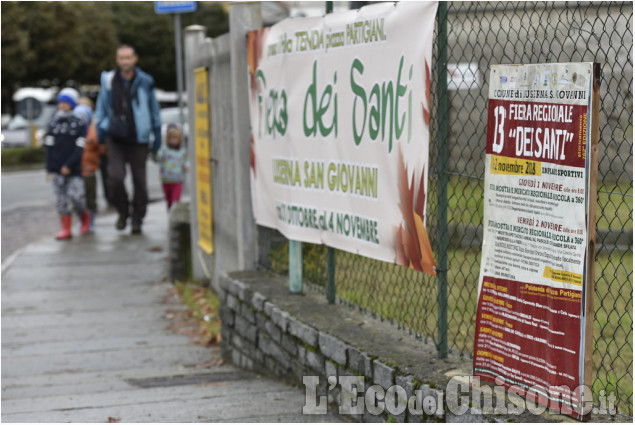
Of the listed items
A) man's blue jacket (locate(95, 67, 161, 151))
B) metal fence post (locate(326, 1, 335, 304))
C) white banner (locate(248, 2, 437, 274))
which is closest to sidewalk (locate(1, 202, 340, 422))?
metal fence post (locate(326, 1, 335, 304))

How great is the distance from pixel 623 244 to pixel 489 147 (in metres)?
3.49

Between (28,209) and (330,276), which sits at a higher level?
(330,276)

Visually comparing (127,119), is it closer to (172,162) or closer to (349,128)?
(172,162)

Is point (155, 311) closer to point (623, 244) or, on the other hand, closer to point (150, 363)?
point (150, 363)

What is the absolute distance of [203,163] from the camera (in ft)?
31.7

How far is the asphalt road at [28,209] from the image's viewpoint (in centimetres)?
1558

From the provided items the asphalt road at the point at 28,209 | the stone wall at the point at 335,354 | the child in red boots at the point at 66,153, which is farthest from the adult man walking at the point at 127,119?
the stone wall at the point at 335,354

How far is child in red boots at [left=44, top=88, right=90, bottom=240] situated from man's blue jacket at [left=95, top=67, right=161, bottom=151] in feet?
0.98

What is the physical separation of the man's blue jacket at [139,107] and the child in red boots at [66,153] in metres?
0.30

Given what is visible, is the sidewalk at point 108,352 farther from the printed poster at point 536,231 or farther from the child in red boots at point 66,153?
the printed poster at point 536,231

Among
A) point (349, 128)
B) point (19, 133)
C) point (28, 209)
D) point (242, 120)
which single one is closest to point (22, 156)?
point (19, 133)

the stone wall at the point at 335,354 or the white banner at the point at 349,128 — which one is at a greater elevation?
the white banner at the point at 349,128

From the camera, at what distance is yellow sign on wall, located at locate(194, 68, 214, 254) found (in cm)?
931

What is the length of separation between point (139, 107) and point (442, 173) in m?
8.07
